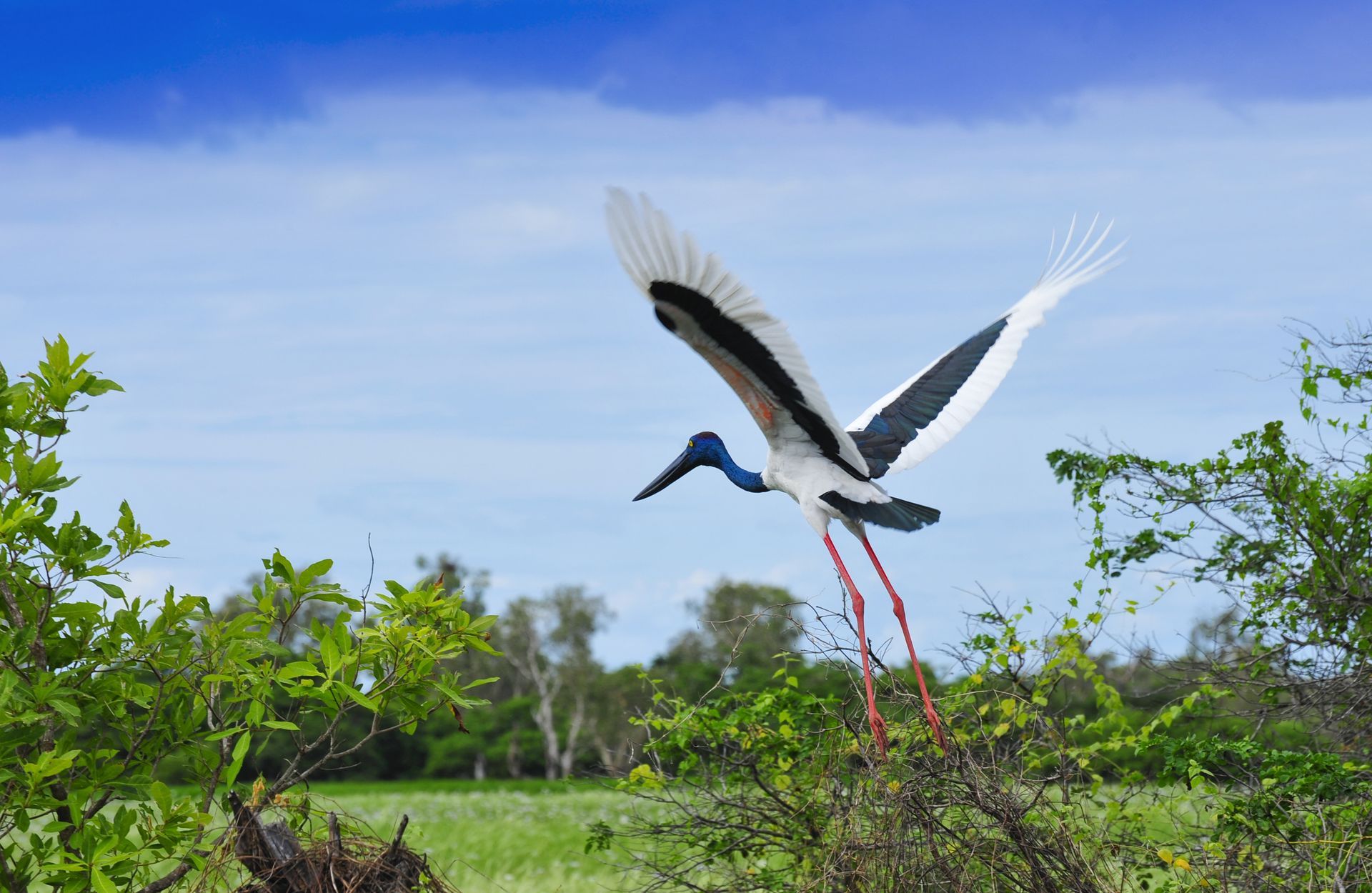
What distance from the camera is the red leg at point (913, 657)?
502 cm

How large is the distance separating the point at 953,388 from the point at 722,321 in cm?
270

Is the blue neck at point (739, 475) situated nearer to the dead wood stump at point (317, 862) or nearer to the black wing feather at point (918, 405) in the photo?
the black wing feather at point (918, 405)

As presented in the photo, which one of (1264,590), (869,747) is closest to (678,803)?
(869,747)

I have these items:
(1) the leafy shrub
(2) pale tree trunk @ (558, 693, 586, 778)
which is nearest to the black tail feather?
(1) the leafy shrub

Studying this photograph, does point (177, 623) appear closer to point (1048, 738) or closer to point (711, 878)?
point (711, 878)

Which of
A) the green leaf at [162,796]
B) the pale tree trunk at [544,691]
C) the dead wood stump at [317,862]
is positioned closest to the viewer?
the dead wood stump at [317,862]

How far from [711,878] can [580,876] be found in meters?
6.94

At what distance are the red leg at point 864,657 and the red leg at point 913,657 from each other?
0.64ft

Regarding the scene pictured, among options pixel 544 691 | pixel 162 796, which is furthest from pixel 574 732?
pixel 162 796

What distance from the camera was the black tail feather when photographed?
5727 mm

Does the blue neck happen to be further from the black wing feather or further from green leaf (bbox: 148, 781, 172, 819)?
green leaf (bbox: 148, 781, 172, 819)

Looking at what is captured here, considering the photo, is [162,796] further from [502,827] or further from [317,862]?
[502,827]

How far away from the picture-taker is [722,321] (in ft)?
16.1

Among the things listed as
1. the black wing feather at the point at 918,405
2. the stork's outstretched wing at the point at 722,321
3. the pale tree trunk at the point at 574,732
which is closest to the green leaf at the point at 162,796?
the stork's outstretched wing at the point at 722,321
